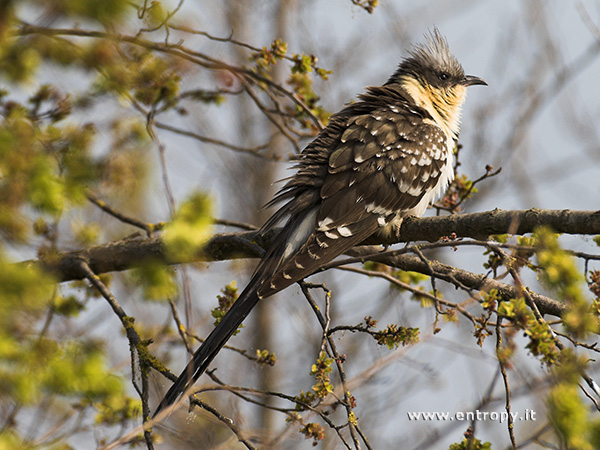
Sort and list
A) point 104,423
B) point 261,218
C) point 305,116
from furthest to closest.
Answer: point 261,218, point 305,116, point 104,423

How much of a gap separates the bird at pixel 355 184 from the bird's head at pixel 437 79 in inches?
16.7

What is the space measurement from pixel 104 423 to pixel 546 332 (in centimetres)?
235

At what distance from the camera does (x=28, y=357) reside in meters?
1.72

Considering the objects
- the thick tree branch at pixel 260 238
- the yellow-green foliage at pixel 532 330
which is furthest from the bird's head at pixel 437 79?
the yellow-green foliage at pixel 532 330

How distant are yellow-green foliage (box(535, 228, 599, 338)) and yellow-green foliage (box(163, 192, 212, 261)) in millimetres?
1016

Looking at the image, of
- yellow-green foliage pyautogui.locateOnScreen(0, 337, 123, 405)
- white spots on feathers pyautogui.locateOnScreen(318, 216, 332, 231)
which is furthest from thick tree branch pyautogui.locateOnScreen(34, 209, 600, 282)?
yellow-green foliage pyautogui.locateOnScreen(0, 337, 123, 405)

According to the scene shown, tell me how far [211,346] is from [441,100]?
3.19 m

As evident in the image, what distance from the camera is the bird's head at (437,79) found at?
543 centimetres

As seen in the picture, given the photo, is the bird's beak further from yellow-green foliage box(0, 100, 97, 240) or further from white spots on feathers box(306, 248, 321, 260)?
yellow-green foliage box(0, 100, 97, 240)

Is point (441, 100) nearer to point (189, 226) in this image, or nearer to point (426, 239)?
point (426, 239)

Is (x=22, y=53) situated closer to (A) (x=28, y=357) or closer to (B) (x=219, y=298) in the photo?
(A) (x=28, y=357)

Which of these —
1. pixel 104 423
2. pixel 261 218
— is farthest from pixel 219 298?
pixel 261 218

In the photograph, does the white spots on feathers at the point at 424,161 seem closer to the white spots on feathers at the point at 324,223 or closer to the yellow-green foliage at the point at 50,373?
the white spots on feathers at the point at 324,223

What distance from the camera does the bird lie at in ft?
12.5
